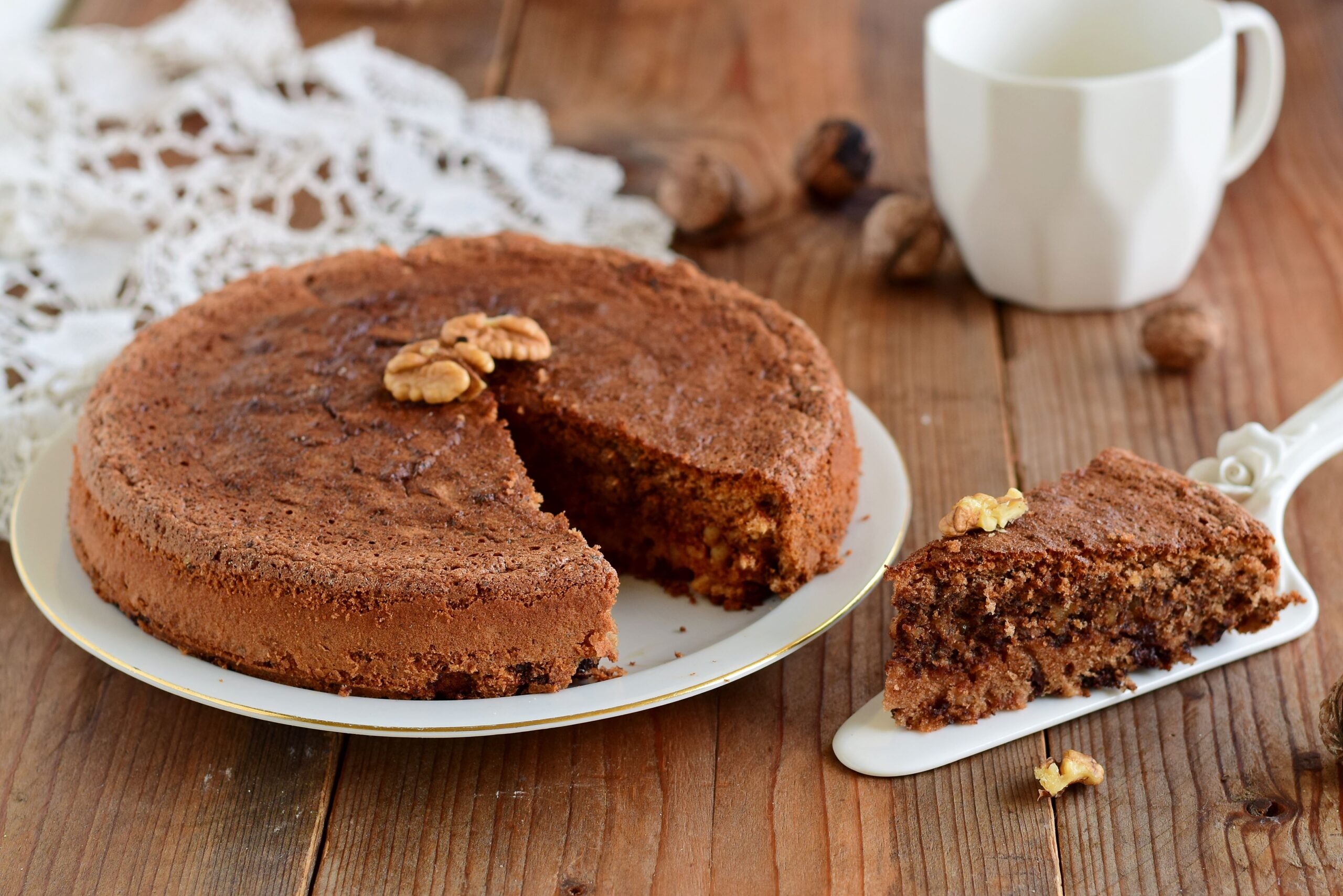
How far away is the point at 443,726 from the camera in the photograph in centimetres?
194

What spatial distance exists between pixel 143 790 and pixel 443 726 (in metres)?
0.53

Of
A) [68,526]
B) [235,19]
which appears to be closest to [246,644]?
[68,526]

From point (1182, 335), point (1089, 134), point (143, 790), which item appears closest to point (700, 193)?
point (1089, 134)

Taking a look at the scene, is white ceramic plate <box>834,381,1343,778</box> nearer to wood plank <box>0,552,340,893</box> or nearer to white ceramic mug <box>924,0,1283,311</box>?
white ceramic mug <box>924,0,1283,311</box>

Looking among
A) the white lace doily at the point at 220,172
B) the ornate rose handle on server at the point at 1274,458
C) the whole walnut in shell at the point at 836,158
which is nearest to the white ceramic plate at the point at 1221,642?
the ornate rose handle on server at the point at 1274,458

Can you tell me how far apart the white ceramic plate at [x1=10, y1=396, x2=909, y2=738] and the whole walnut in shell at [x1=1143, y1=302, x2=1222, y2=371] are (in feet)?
2.82

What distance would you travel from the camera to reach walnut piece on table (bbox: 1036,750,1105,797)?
6.58ft

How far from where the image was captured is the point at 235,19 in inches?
161

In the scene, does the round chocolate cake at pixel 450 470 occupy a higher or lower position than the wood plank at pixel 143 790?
higher

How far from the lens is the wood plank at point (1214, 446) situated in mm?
1935

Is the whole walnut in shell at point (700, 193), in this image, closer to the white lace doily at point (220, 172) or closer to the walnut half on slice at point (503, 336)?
the white lace doily at point (220, 172)

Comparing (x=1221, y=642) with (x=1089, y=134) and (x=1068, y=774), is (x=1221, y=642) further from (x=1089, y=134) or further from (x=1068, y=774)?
(x=1089, y=134)

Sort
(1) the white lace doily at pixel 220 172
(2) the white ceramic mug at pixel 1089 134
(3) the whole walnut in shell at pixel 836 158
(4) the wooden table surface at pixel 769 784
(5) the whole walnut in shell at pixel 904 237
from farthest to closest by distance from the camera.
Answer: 1. (3) the whole walnut in shell at pixel 836 158
2. (5) the whole walnut in shell at pixel 904 237
3. (1) the white lace doily at pixel 220 172
4. (2) the white ceramic mug at pixel 1089 134
5. (4) the wooden table surface at pixel 769 784

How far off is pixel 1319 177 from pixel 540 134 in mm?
2265
